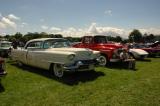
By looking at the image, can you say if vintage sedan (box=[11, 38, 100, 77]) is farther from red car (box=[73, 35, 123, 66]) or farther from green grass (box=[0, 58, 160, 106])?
red car (box=[73, 35, 123, 66])

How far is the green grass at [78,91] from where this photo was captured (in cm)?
593

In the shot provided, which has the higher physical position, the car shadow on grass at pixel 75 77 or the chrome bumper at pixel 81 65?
the chrome bumper at pixel 81 65

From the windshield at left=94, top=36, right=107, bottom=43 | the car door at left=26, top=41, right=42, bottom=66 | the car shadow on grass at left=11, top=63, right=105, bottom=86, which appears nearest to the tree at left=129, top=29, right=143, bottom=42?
the windshield at left=94, top=36, right=107, bottom=43

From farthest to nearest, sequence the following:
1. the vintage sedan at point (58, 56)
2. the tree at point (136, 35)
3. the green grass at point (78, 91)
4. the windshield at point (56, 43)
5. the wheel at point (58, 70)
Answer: the tree at point (136, 35), the windshield at point (56, 43), the wheel at point (58, 70), the vintage sedan at point (58, 56), the green grass at point (78, 91)

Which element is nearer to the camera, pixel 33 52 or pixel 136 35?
pixel 33 52

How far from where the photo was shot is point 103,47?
12.4 m

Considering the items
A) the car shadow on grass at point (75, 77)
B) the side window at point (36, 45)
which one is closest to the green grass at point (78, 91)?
the car shadow on grass at point (75, 77)

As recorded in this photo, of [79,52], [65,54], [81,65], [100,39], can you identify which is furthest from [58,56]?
[100,39]

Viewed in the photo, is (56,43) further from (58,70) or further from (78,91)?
(78,91)

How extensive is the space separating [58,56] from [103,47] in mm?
4148

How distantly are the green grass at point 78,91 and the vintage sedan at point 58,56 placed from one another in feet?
1.51

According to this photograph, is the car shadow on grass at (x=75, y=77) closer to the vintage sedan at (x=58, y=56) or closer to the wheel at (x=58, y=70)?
the wheel at (x=58, y=70)

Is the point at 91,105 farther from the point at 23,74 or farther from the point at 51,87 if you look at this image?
the point at 23,74

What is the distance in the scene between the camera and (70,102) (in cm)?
597
